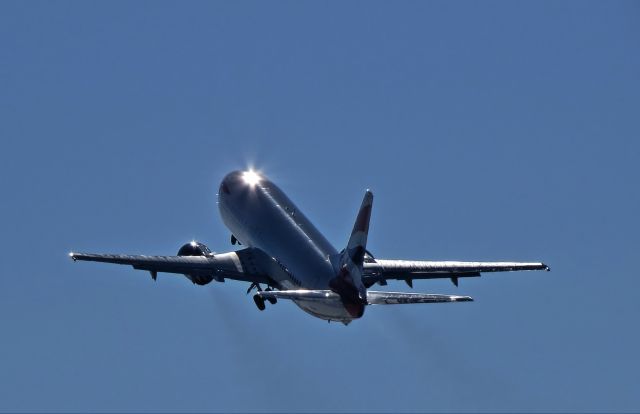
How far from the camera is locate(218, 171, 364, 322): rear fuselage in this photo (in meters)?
108

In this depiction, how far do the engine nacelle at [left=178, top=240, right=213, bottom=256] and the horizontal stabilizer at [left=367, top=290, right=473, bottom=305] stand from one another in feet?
64.2

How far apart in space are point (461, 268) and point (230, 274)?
607 inches

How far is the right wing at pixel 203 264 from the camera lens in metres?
113

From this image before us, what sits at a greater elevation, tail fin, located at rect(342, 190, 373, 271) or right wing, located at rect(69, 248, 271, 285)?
right wing, located at rect(69, 248, 271, 285)

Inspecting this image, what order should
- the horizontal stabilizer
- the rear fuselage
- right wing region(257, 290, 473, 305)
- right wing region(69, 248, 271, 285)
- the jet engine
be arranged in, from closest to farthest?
1. the horizontal stabilizer
2. right wing region(257, 290, 473, 305)
3. the rear fuselage
4. right wing region(69, 248, 271, 285)
5. the jet engine

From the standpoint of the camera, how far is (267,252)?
11825 cm

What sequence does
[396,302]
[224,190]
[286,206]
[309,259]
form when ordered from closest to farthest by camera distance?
[396,302]
[309,259]
[286,206]
[224,190]

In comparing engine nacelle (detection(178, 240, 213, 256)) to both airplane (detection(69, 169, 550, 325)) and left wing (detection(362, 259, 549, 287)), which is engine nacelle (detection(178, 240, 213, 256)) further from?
left wing (detection(362, 259, 549, 287))

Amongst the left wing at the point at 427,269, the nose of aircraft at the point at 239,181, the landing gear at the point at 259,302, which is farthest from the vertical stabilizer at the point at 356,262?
the nose of aircraft at the point at 239,181

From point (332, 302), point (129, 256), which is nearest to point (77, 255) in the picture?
point (129, 256)

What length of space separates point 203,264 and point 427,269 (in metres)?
15.4

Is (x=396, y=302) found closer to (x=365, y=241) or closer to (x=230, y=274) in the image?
(x=365, y=241)

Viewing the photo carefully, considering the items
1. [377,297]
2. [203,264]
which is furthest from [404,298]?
[203,264]

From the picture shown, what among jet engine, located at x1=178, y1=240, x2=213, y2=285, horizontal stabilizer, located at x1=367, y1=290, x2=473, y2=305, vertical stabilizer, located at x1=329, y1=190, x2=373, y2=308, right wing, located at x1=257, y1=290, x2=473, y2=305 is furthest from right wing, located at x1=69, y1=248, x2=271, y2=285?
horizontal stabilizer, located at x1=367, y1=290, x2=473, y2=305
